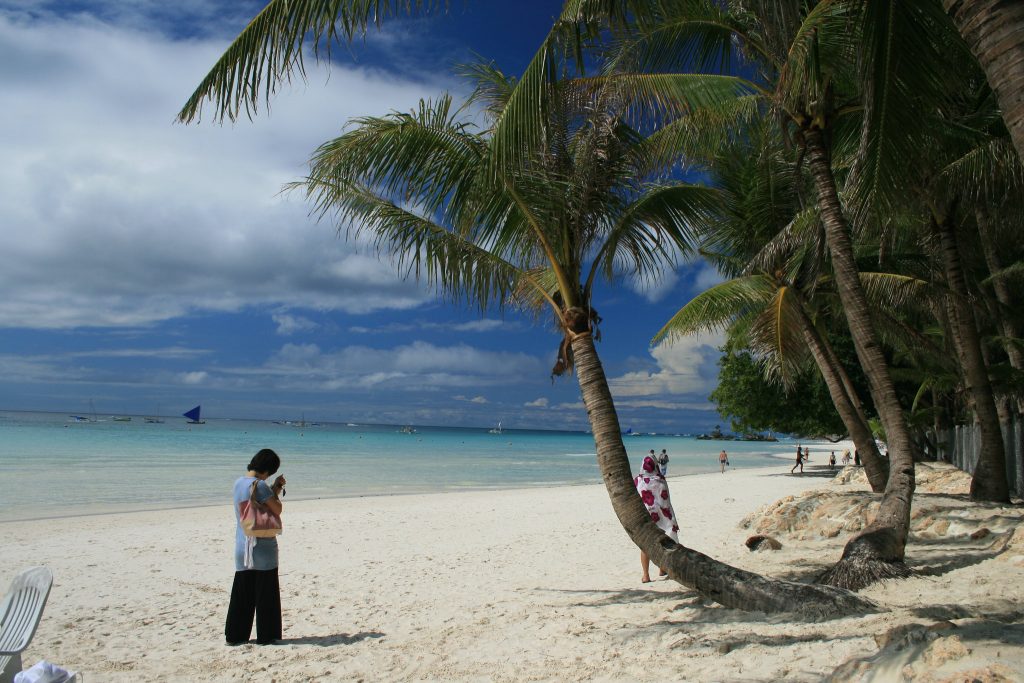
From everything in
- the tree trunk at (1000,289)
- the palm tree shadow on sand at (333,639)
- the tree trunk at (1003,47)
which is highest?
the tree trunk at (1000,289)

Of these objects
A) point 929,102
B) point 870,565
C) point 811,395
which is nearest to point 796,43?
point 929,102

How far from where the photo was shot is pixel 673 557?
5.64 m

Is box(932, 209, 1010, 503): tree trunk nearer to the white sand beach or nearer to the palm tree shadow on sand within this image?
the white sand beach

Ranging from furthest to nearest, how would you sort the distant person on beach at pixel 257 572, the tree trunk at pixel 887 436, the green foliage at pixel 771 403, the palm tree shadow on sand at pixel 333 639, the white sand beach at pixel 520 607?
the green foliage at pixel 771 403, the tree trunk at pixel 887 436, the palm tree shadow on sand at pixel 333 639, the distant person on beach at pixel 257 572, the white sand beach at pixel 520 607

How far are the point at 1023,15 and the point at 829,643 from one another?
11.7 feet

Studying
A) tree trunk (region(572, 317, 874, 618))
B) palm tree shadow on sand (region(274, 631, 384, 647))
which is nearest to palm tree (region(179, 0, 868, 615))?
tree trunk (region(572, 317, 874, 618))

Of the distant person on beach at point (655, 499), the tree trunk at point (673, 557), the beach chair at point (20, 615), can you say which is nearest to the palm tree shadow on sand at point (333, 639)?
the beach chair at point (20, 615)

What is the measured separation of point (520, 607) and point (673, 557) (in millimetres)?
1773

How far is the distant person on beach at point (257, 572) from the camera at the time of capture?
525cm

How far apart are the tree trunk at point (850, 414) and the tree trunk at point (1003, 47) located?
707 centimetres

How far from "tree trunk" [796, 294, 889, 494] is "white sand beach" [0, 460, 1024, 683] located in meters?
0.37

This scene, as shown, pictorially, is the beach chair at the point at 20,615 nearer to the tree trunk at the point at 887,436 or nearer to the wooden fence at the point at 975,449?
the tree trunk at the point at 887,436

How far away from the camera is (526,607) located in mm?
6641

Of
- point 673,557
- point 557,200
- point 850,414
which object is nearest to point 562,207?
point 557,200
